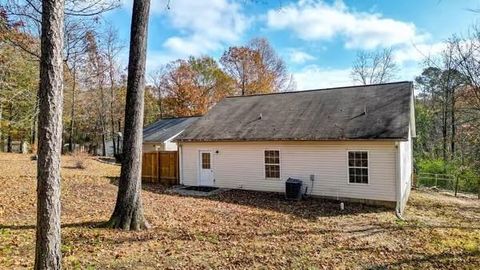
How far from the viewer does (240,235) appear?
29.0 ft

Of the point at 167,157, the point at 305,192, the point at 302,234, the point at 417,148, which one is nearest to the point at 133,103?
the point at 302,234

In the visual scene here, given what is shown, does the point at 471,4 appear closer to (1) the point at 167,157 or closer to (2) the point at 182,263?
(2) the point at 182,263

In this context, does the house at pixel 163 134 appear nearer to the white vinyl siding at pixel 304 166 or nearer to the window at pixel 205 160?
the window at pixel 205 160

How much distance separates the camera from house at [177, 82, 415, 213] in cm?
1406

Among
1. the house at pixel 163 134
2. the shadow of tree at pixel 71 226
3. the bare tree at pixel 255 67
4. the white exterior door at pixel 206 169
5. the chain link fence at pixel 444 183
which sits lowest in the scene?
the chain link fence at pixel 444 183

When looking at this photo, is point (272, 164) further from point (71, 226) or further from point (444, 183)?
point (444, 183)

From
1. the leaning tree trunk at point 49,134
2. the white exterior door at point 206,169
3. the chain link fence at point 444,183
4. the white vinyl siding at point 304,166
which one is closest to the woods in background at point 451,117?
the chain link fence at point 444,183

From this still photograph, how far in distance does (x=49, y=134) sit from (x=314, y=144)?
12007 mm

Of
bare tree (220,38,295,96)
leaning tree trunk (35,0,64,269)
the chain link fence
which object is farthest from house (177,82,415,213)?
bare tree (220,38,295,96)

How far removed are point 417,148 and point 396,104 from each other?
19956 mm

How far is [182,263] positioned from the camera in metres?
6.49

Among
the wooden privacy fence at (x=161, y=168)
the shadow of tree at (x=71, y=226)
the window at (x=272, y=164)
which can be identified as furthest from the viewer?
the wooden privacy fence at (x=161, y=168)

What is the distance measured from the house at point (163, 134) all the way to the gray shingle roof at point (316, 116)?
8.17 metres

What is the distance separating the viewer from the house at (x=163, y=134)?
2758 centimetres
